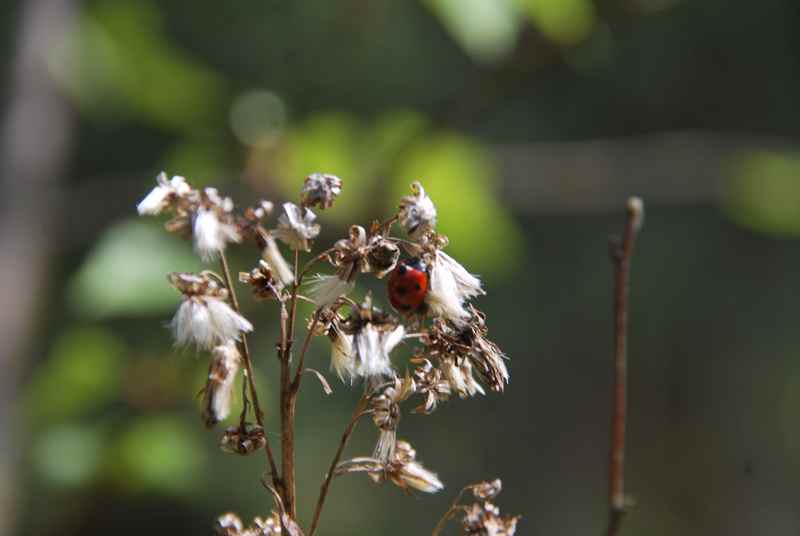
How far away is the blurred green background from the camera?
230cm

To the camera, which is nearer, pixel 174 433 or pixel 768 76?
pixel 174 433

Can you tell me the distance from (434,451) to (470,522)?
3307 mm

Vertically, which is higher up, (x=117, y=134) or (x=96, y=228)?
(x=117, y=134)

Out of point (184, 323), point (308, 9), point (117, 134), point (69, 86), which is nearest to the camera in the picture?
point (184, 323)

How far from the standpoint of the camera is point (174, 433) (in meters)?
2.38

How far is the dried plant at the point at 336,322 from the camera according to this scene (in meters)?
0.71

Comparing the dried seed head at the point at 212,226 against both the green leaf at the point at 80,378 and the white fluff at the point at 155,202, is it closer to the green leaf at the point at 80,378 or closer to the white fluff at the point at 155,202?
the white fluff at the point at 155,202

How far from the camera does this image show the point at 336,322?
77cm

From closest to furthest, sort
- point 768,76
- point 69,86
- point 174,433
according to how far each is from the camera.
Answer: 1. point 174,433
2. point 69,86
3. point 768,76

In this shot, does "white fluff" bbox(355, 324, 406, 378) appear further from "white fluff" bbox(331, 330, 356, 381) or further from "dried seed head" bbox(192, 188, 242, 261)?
"dried seed head" bbox(192, 188, 242, 261)

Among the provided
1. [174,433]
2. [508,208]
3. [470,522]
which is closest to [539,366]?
[508,208]

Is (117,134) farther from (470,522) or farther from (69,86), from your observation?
(470,522)

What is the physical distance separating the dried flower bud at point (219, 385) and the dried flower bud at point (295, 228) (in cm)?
9

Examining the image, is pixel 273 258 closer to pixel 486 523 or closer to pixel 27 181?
pixel 486 523
